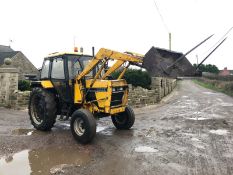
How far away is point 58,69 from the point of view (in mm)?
8680

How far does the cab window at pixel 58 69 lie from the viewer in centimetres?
854

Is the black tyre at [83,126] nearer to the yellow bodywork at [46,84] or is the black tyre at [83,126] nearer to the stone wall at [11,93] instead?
the yellow bodywork at [46,84]

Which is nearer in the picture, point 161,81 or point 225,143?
point 225,143

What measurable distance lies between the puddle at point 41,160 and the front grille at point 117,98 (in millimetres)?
1751

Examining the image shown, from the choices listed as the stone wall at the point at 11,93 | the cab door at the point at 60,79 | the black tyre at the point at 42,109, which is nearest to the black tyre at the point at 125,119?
the cab door at the point at 60,79

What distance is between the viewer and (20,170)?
565cm

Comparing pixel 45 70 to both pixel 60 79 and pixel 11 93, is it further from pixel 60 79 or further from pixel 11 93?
pixel 11 93

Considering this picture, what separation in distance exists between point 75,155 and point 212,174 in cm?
296

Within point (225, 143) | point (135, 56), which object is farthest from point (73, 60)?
point (225, 143)

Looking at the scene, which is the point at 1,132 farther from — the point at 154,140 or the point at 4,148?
the point at 154,140

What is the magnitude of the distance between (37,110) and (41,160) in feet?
11.1

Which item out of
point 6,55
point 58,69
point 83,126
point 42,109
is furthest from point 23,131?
point 6,55

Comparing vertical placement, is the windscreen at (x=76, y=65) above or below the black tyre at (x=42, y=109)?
above

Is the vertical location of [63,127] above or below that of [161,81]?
below
